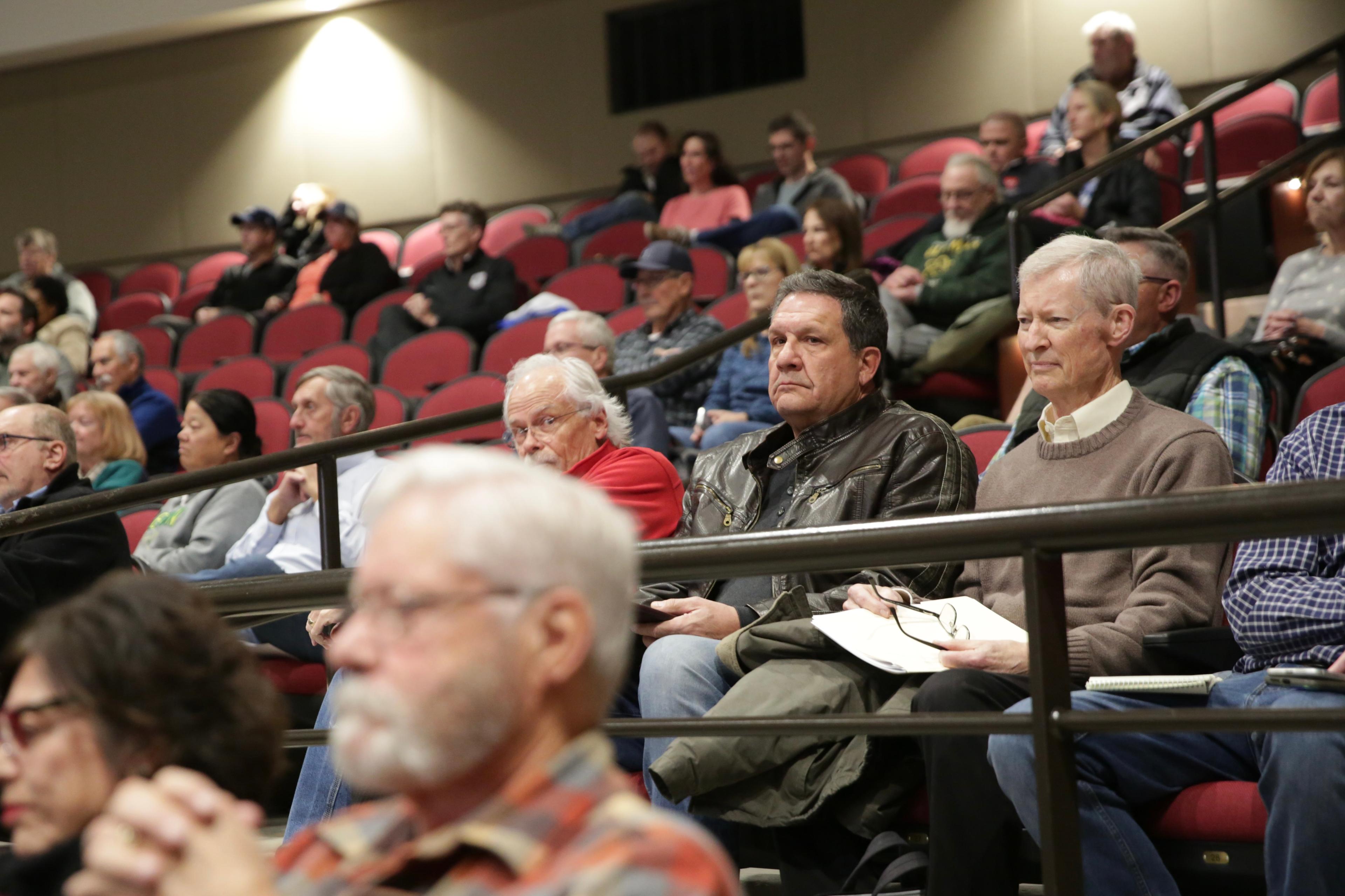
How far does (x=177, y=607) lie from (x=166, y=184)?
31.1 feet

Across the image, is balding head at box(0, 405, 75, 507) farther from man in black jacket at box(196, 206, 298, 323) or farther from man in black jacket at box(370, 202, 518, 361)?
man in black jacket at box(196, 206, 298, 323)

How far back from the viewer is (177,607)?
43.1 inches

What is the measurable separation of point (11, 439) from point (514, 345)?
212cm

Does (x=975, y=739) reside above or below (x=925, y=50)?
below

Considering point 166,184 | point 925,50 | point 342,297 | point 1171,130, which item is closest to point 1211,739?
point 1171,130

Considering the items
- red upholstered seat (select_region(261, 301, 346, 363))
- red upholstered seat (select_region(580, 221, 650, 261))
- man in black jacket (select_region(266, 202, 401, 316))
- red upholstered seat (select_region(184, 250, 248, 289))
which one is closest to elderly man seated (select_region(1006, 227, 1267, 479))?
red upholstered seat (select_region(580, 221, 650, 261))

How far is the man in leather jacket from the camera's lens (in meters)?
2.23

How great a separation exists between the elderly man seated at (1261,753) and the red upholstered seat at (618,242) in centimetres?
499

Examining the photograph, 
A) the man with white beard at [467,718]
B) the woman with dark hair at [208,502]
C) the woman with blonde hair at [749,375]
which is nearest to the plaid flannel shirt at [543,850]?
the man with white beard at [467,718]

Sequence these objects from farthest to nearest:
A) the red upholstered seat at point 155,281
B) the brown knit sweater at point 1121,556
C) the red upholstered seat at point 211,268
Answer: the red upholstered seat at point 155,281 < the red upholstered seat at point 211,268 < the brown knit sweater at point 1121,556

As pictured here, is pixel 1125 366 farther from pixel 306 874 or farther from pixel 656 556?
pixel 306 874

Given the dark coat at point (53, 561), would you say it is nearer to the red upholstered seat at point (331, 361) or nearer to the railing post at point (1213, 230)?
the red upholstered seat at point (331, 361)

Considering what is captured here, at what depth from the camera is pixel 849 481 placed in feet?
8.04

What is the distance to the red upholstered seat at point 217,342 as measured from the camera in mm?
7000
